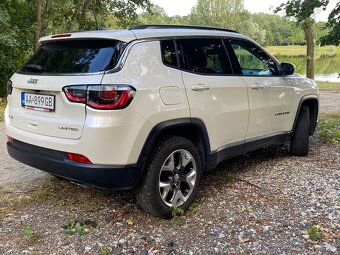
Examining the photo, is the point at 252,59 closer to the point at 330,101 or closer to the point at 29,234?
the point at 29,234

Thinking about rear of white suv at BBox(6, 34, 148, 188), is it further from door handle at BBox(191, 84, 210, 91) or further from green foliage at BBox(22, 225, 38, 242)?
door handle at BBox(191, 84, 210, 91)

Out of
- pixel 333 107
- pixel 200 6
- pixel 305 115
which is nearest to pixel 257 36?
pixel 200 6

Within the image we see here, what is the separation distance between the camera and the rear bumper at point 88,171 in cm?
307

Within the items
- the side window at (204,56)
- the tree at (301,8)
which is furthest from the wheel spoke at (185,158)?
the tree at (301,8)

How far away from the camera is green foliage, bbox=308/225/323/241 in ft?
10.4

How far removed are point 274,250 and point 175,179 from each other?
1080mm

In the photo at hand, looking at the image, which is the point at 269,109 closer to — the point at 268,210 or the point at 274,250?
the point at 268,210

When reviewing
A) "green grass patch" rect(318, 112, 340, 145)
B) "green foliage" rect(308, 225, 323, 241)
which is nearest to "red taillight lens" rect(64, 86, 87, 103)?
"green foliage" rect(308, 225, 323, 241)

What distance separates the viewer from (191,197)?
12.2ft

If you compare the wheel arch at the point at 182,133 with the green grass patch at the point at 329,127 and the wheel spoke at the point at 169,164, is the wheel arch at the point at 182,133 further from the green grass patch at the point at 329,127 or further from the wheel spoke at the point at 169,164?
the green grass patch at the point at 329,127

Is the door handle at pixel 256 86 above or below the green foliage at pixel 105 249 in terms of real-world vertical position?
above

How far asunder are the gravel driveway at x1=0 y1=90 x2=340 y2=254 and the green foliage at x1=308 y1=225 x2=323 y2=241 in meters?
0.03

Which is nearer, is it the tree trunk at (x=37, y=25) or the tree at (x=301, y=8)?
the tree at (x=301, y=8)

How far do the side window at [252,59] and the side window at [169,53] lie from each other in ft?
3.49
